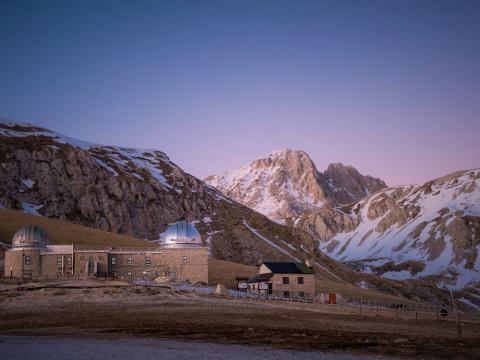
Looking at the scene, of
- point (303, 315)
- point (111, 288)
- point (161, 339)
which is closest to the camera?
point (161, 339)

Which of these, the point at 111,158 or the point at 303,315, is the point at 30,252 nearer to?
the point at 303,315

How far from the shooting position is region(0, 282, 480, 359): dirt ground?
2797 centimetres

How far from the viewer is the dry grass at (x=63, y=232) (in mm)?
105669

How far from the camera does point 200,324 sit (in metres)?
35.0

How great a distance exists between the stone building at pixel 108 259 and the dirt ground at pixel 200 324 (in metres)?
19.7

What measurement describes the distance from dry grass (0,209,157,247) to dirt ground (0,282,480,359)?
177 ft

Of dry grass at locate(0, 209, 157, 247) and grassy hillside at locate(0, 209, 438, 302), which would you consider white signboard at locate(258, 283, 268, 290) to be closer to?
grassy hillside at locate(0, 209, 438, 302)

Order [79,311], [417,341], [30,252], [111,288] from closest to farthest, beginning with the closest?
[417,341], [79,311], [111,288], [30,252]

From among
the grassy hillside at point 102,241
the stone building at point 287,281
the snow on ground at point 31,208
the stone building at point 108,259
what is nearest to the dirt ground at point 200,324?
the stone building at point 108,259

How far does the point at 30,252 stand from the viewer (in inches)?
2857

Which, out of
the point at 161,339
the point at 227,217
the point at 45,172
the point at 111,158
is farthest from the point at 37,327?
the point at 111,158

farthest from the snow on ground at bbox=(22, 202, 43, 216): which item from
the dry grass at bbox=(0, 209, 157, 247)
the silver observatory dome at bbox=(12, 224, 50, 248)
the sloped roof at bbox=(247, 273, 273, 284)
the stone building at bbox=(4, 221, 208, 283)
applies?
the sloped roof at bbox=(247, 273, 273, 284)

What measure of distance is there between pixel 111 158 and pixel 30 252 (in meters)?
119

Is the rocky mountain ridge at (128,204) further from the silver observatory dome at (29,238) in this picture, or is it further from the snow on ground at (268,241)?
the silver observatory dome at (29,238)
